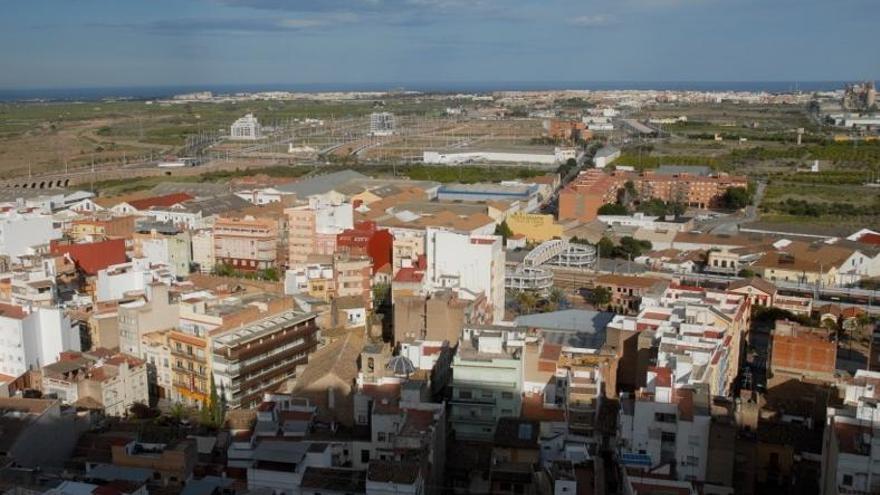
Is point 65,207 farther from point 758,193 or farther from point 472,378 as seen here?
point 758,193

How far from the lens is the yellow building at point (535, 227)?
69.1 ft

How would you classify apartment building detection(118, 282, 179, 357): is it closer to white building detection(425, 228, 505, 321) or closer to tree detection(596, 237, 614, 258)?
white building detection(425, 228, 505, 321)

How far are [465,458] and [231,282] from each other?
7015 millimetres

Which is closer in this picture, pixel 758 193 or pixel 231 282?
pixel 231 282

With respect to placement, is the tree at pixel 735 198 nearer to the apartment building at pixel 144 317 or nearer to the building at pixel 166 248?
the building at pixel 166 248

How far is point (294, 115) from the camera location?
207 feet

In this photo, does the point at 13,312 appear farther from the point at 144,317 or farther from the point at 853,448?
the point at 853,448

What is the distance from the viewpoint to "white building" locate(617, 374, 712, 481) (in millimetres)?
7480

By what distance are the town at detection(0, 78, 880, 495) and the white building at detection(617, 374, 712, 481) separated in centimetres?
2

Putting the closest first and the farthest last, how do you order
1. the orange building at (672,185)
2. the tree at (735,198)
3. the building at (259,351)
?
1. the building at (259,351)
2. the tree at (735,198)
3. the orange building at (672,185)

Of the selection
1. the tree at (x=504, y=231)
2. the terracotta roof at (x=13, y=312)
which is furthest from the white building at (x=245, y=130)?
the terracotta roof at (x=13, y=312)

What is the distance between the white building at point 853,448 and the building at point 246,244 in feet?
39.6

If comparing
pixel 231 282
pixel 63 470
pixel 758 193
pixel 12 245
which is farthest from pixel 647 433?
pixel 758 193

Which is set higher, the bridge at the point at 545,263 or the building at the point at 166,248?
the building at the point at 166,248
